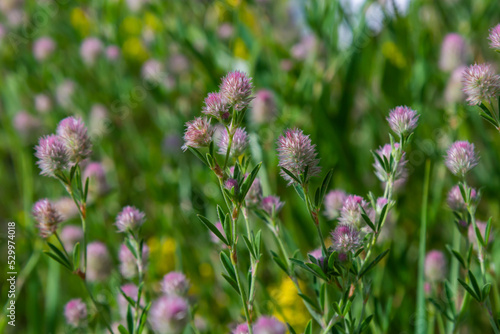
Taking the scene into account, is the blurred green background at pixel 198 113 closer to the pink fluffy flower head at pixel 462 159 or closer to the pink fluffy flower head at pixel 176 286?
the pink fluffy flower head at pixel 176 286

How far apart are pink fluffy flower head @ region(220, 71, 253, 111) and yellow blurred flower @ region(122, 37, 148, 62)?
1296 mm

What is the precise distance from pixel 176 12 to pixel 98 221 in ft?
2.05

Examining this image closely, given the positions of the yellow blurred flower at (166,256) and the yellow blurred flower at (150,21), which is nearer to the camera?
the yellow blurred flower at (166,256)

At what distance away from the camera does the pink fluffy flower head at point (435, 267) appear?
84cm

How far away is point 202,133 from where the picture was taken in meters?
0.53

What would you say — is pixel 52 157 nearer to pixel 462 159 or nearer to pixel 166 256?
pixel 462 159

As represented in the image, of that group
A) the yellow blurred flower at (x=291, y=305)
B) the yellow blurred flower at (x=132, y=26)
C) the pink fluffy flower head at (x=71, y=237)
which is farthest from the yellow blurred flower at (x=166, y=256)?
the yellow blurred flower at (x=132, y=26)

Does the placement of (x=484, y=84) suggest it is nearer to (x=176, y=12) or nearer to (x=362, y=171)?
(x=362, y=171)

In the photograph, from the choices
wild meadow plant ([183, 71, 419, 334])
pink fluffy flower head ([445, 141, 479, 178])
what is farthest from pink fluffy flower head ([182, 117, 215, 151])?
pink fluffy flower head ([445, 141, 479, 178])

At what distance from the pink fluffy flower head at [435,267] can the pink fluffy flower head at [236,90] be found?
47 cm

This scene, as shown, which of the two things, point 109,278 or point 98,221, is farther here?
point 98,221

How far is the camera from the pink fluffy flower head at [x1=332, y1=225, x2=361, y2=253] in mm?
522

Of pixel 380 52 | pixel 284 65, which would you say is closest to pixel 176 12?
pixel 284 65

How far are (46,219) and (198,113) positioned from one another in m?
0.91
